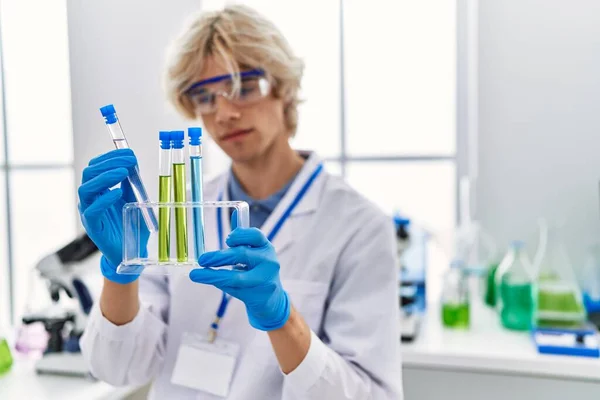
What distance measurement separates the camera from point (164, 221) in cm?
75

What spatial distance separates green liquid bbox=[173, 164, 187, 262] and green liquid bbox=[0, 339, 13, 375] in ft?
2.41

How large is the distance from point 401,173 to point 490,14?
1.96 feet

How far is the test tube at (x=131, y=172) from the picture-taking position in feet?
2.39

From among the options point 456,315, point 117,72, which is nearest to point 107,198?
point 117,72

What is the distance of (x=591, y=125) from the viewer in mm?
1690

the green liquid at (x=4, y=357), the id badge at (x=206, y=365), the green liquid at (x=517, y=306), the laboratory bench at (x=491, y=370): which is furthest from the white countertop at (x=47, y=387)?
the green liquid at (x=517, y=306)

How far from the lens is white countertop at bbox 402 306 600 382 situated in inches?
56.8

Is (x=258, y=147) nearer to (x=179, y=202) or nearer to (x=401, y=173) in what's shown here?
(x=179, y=202)

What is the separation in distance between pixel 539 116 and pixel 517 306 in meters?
0.59

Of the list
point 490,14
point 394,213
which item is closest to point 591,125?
point 490,14

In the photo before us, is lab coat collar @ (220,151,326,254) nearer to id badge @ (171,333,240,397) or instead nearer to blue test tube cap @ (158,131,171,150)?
id badge @ (171,333,240,397)

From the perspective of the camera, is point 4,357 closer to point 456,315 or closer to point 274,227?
point 274,227

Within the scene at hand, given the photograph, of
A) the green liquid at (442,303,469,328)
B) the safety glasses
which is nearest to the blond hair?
the safety glasses

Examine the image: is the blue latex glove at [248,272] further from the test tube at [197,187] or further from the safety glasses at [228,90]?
the safety glasses at [228,90]
